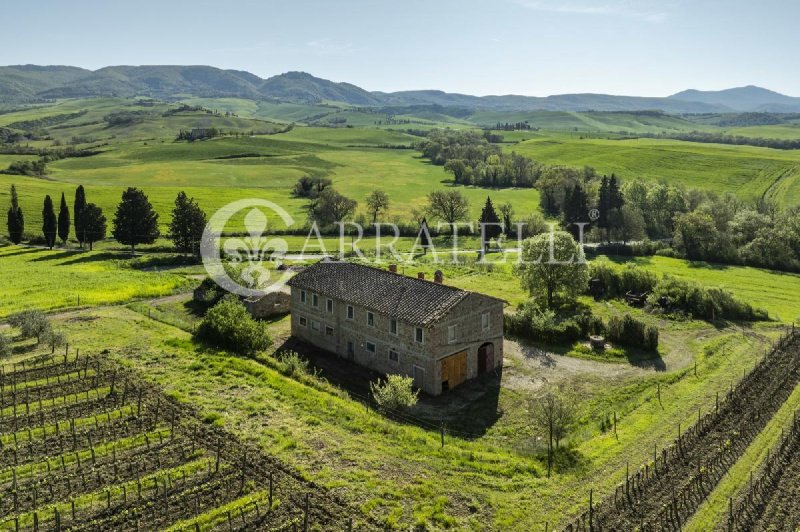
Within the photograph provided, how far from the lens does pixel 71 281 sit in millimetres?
67875

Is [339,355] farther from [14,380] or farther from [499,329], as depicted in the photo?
[14,380]

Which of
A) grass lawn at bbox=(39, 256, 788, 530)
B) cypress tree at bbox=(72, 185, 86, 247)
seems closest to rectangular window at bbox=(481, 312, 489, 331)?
grass lawn at bbox=(39, 256, 788, 530)

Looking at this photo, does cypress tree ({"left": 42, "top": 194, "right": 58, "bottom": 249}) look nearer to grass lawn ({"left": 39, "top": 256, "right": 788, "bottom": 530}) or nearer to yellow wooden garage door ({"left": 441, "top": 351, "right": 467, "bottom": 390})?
grass lawn ({"left": 39, "top": 256, "right": 788, "bottom": 530})

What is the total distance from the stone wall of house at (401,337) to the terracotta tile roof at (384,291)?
0.62 metres

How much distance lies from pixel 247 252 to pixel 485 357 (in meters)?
57.8

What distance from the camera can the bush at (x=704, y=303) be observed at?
58178 millimetres

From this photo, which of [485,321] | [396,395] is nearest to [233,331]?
[396,395]

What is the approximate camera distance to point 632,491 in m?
27.1

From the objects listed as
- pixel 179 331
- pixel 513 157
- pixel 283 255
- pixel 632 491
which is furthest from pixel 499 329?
pixel 513 157

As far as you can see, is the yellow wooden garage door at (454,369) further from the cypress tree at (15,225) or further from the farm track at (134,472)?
the cypress tree at (15,225)

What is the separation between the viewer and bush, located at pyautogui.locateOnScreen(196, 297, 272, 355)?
4509 cm

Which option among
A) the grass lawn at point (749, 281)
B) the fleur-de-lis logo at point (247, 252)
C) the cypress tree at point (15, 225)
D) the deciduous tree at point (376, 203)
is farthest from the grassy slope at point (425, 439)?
the deciduous tree at point (376, 203)

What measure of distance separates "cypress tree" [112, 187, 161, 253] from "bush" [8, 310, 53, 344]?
43204 millimetres

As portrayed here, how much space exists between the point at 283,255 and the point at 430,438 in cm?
6289
